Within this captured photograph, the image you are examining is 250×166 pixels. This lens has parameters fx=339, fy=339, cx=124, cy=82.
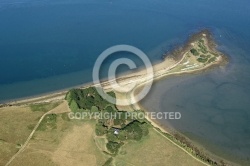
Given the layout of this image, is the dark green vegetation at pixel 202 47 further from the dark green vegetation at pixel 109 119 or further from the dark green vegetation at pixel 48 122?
the dark green vegetation at pixel 48 122

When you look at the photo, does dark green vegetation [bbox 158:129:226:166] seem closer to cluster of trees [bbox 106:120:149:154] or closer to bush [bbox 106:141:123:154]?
cluster of trees [bbox 106:120:149:154]

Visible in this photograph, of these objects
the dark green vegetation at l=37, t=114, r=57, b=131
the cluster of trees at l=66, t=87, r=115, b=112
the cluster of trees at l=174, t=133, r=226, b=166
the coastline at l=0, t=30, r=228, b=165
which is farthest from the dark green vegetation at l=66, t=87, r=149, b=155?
the cluster of trees at l=174, t=133, r=226, b=166

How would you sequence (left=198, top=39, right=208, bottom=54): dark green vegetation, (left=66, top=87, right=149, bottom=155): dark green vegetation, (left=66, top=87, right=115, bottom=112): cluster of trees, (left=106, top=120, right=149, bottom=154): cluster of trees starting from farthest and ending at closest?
(left=198, top=39, right=208, bottom=54): dark green vegetation → (left=66, top=87, right=115, bottom=112): cluster of trees → (left=66, top=87, right=149, bottom=155): dark green vegetation → (left=106, top=120, right=149, bottom=154): cluster of trees

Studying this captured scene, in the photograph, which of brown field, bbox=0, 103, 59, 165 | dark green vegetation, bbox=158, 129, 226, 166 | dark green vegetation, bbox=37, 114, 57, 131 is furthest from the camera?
dark green vegetation, bbox=37, 114, 57, 131

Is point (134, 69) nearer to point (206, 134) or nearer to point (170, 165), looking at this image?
point (206, 134)

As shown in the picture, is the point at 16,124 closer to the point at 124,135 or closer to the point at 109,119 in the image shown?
the point at 109,119

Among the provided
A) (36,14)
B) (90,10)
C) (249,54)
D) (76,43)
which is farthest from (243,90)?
(36,14)

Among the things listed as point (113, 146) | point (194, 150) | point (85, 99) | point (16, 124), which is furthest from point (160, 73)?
point (16, 124)
